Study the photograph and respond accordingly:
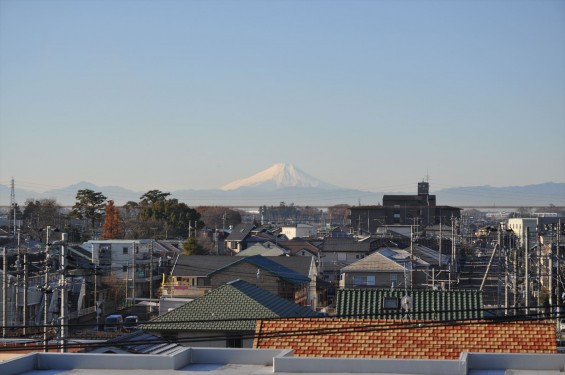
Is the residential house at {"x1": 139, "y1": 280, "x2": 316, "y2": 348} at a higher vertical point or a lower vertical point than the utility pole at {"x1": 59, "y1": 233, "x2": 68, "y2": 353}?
lower

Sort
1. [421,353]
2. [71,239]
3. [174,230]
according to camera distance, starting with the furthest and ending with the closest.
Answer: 1. [174,230]
2. [71,239]
3. [421,353]

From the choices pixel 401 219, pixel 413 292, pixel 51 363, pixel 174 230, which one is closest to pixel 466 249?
pixel 174 230

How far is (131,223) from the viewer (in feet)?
266

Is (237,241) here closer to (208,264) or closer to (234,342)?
(208,264)

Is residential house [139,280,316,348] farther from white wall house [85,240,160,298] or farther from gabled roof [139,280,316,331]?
white wall house [85,240,160,298]

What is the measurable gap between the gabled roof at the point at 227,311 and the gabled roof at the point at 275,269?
1550 centimetres

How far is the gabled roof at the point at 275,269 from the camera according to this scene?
38250 millimetres

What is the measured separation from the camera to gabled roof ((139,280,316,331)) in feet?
65.2

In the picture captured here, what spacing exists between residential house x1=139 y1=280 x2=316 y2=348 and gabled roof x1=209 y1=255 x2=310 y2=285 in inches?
583

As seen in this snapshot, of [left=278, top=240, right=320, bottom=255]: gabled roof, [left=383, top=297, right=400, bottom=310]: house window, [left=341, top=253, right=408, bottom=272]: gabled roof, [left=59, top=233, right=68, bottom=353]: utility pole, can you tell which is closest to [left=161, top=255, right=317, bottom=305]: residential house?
[left=341, top=253, right=408, bottom=272]: gabled roof

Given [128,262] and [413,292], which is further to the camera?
[128,262]

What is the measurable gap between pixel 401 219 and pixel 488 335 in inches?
3205

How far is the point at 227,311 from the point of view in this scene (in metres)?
21.0

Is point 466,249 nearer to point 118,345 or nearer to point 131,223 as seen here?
point 131,223
